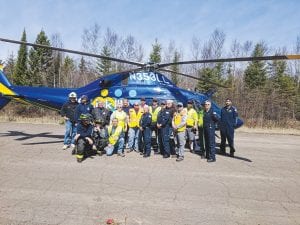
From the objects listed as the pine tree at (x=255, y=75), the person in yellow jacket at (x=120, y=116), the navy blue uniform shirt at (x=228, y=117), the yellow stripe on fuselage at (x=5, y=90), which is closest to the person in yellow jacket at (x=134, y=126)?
the person in yellow jacket at (x=120, y=116)

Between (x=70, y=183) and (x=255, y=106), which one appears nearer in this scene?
(x=70, y=183)

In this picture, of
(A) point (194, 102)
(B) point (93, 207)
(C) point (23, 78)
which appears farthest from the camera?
(C) point (23, 78)

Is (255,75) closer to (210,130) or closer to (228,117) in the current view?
(228,117)

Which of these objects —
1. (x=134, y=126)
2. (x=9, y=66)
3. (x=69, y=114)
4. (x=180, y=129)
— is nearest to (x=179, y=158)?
(x=180, y=129)

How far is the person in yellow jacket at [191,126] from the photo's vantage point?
1049 cm

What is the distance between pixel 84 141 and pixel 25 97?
4.67 meters

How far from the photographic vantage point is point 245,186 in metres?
6.80

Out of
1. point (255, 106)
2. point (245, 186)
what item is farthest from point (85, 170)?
point (255, 106)

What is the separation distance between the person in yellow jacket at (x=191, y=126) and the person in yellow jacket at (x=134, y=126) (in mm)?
1664

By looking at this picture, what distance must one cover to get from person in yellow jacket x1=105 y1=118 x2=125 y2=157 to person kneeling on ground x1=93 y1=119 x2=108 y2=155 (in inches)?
7.7

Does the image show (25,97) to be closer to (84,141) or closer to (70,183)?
(84,141)

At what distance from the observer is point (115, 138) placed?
989cm

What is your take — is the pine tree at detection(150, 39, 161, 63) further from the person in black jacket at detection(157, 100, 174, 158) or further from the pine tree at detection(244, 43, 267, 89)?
the person in black jacket at detection(157, 100, 174, 158)

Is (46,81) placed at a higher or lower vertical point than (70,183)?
higher
